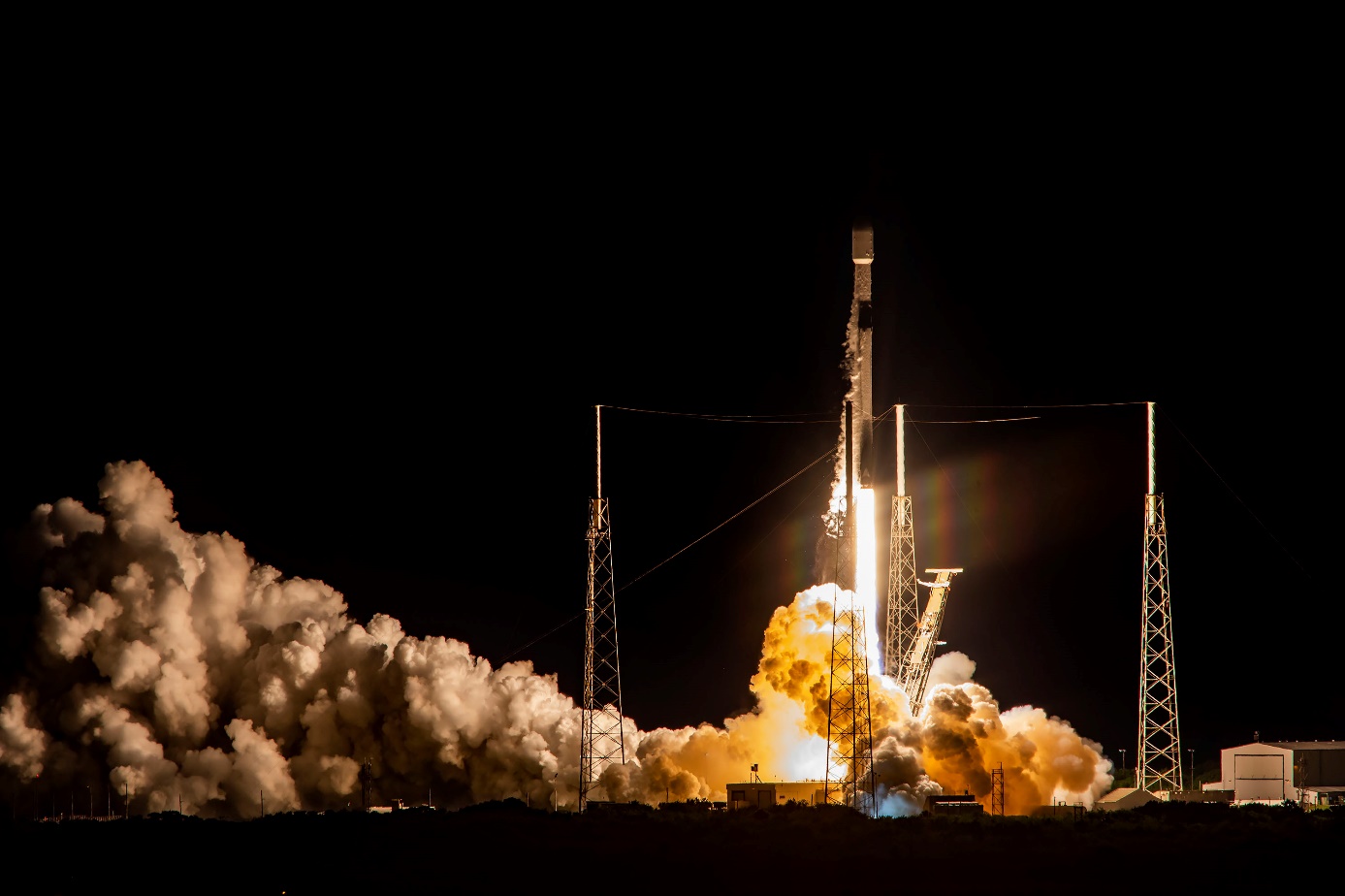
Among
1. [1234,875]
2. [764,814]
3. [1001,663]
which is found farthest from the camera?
A: [1001,663]

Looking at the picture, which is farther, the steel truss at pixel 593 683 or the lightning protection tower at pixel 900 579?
the lightning protection tower at pixel 900 579

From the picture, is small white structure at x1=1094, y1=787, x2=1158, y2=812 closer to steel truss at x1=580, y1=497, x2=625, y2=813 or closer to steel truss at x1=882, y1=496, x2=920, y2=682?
steel truss at x1=882, y1=496, x2=920, y2=682

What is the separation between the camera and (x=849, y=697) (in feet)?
200

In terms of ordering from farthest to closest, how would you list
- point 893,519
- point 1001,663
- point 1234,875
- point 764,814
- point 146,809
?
1. point 1001,663
2. point 146,809
3. point 893,519
4. point 764,814
5. point 1234,875

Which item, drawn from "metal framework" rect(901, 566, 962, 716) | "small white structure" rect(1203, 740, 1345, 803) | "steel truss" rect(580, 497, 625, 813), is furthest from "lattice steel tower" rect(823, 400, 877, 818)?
"small white structure" rect(1203, 740, 1345, 803)

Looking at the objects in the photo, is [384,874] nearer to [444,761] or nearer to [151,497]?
[444,761]

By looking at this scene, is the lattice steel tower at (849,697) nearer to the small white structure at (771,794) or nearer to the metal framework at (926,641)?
the small white structure at (771,794)

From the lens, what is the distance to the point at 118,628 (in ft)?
235

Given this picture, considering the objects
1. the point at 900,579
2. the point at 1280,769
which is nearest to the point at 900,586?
the point at 900,579

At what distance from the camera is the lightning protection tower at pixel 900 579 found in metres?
64.6

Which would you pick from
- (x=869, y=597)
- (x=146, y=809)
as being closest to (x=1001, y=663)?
(x=869, y=597)

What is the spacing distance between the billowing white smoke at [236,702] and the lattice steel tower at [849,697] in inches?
226

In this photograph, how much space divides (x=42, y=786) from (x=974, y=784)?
Answer: 101 ft

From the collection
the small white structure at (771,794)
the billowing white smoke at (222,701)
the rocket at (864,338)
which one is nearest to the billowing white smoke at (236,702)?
the billowing white smoke at (222,701)
